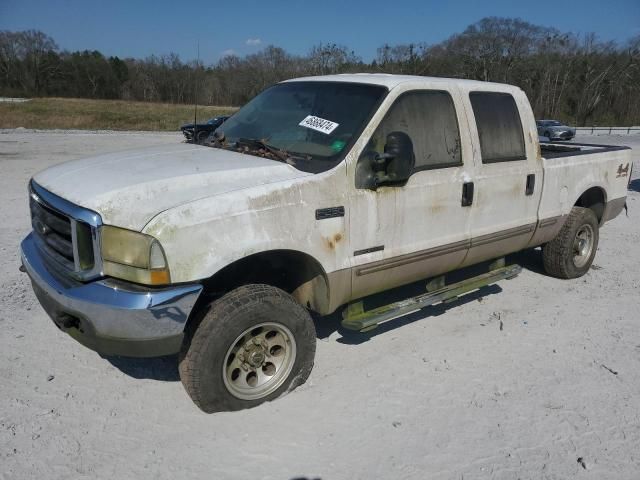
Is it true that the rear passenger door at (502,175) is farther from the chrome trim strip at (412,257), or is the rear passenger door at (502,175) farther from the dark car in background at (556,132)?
the dark car in background at (556,132)

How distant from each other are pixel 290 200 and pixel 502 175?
221cm

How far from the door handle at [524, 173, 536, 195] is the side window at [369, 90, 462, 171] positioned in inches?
39.9

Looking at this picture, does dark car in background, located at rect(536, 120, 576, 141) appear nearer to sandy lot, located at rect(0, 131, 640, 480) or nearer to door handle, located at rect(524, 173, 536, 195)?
door handle, located at rect(524, 173, 536, 195)

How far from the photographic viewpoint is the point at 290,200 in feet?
10.3

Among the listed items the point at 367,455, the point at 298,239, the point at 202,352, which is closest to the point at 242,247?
the point at 298,239

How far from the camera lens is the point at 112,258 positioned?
9.11 ft

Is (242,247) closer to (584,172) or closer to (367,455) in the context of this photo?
(367,455)

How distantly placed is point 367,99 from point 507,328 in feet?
7.88

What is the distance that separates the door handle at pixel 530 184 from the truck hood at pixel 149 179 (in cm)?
249

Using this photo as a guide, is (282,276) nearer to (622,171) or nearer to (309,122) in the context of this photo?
(309,122)

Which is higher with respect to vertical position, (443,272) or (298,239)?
(298,239)

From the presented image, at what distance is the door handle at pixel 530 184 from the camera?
4.74 metres

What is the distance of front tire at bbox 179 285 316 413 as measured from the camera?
9.88 feet

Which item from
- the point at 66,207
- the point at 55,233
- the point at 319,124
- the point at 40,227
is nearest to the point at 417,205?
the point at 319,124
